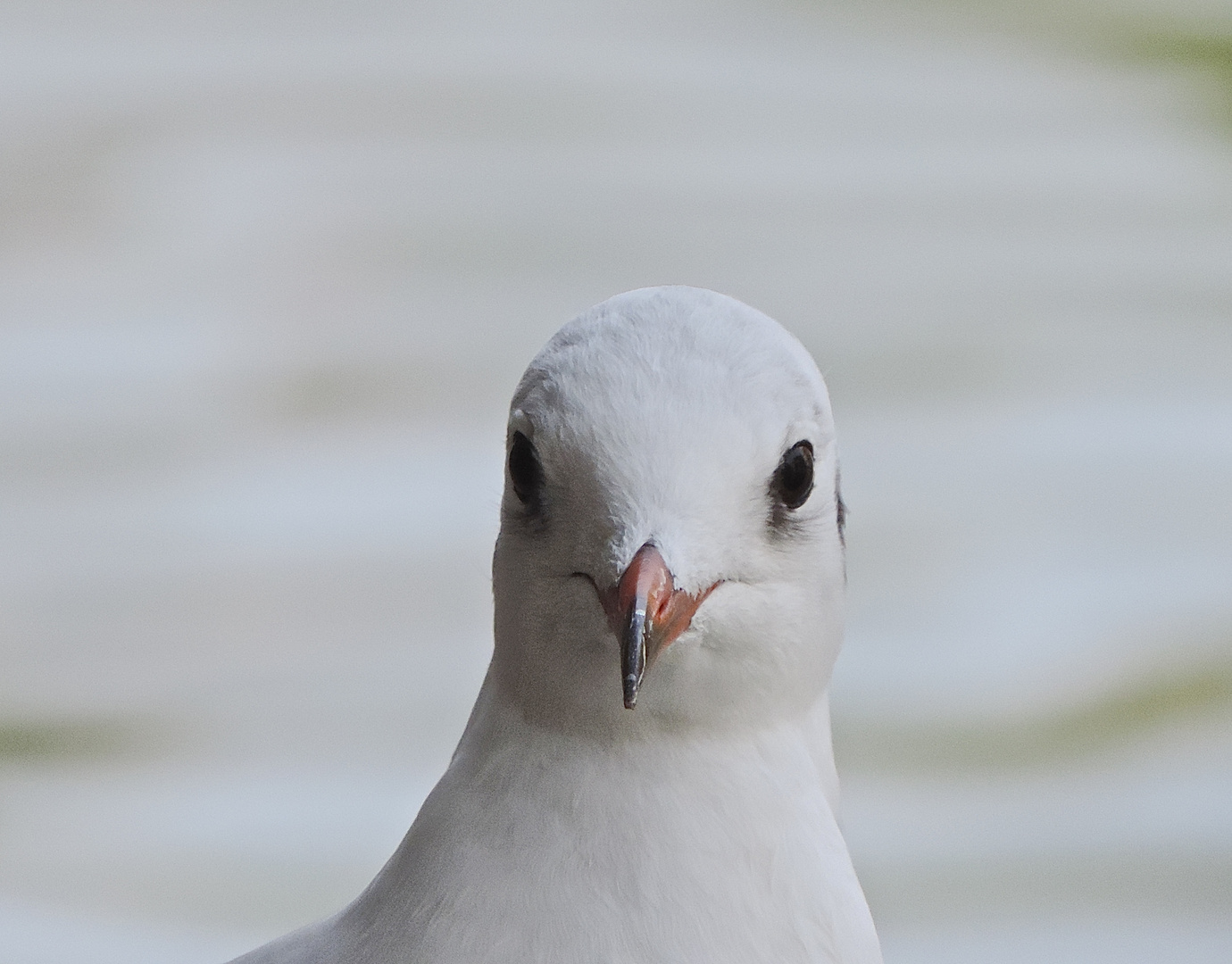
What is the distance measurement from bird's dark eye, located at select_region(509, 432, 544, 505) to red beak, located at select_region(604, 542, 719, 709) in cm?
9

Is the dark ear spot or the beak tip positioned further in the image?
the dark ear spot

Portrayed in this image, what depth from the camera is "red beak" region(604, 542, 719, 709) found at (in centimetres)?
84

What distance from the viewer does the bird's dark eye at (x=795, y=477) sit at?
3.21ft

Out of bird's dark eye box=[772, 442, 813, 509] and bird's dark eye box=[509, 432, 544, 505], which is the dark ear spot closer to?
Answer: bird's dark eye box=[772, 442, 813, 509]

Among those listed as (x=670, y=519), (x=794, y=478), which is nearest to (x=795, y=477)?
(x=794, y=478)

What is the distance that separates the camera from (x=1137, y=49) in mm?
2771

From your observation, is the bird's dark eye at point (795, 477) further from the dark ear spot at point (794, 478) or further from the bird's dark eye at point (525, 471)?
the bird's dark eye at point (525, 471)

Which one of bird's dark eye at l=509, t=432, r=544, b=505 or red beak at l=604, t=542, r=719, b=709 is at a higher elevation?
bird's dark eye at l=509, t=432, r=544, b=505

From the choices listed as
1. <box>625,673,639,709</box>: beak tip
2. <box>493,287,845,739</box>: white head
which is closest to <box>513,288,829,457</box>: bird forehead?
<box>493,287,845,739</box>: white head

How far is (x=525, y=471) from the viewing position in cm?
98

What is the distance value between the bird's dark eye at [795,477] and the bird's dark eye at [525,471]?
118 millimetres

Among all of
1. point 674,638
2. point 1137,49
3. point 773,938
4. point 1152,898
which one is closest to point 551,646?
point 674,638

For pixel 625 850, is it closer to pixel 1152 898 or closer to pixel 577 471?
pixel 577 471

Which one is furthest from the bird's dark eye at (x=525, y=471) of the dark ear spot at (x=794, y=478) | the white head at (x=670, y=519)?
the dark ear spot at (x=794, y=478)
